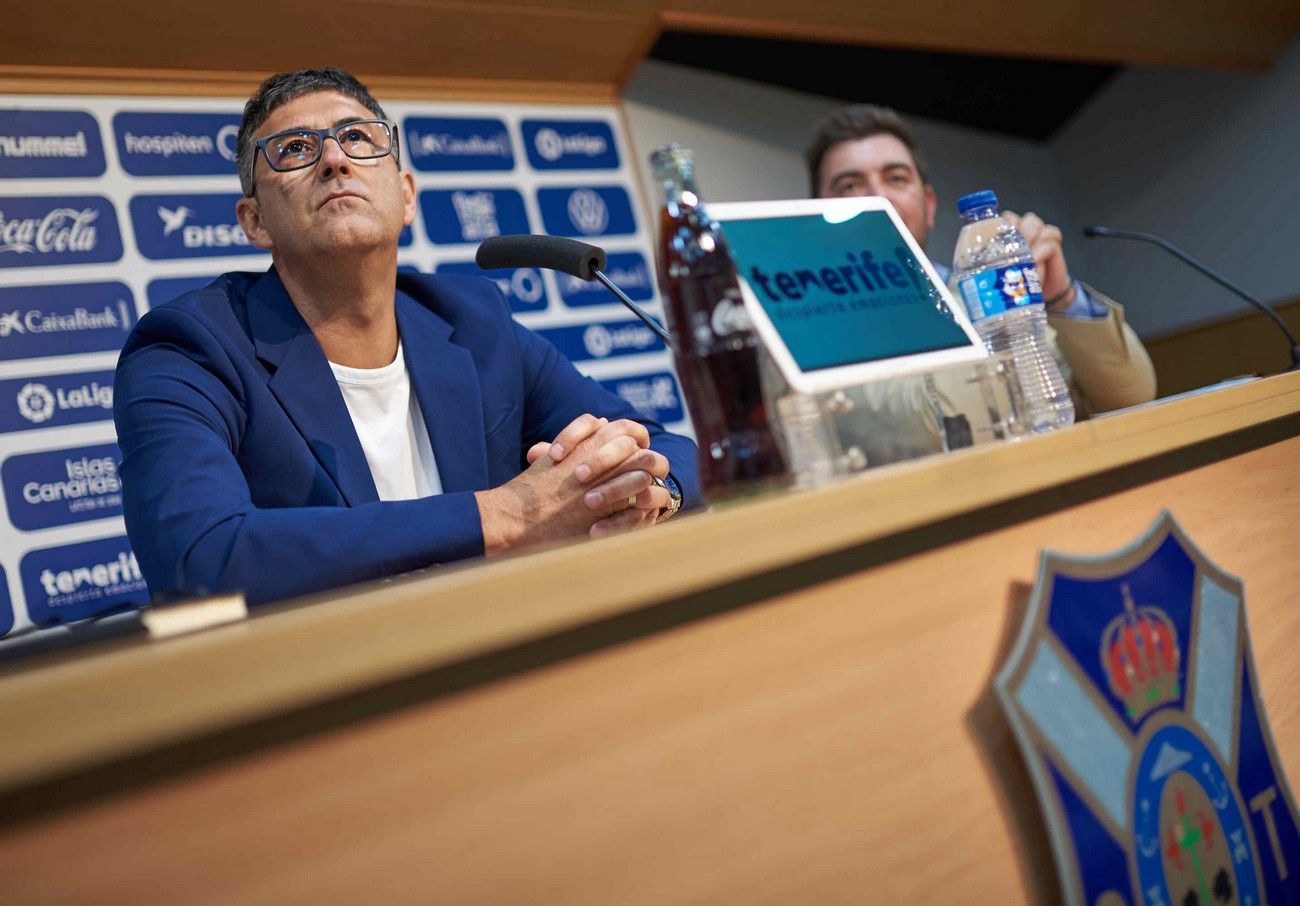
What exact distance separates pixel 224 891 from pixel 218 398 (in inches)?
38.4

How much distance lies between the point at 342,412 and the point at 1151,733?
1.02 m

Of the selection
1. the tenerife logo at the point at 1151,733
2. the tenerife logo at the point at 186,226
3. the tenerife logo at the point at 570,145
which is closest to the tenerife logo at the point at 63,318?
the tenerife logo at the point at 186,226

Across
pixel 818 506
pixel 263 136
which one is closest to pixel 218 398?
pixel 263 136

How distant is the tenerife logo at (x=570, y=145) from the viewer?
3.07 m

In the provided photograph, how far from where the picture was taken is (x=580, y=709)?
1.77 ft

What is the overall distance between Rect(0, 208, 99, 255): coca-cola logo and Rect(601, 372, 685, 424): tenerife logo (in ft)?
4.15

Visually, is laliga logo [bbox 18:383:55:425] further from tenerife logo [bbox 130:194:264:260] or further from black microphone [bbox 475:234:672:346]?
black microphone [bbox 475:234:672:346]

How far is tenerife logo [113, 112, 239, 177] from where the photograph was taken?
247 cm

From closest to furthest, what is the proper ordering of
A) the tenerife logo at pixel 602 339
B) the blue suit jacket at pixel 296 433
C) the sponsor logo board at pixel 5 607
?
the blue suit jacket at pixel 296 433
the sponsor logo board at pixel 5 607
the tenerife logo at pixel 602 339

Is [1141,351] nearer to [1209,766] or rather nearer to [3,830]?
[1209,766]

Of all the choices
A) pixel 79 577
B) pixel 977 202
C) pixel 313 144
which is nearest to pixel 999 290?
pixel 977 202

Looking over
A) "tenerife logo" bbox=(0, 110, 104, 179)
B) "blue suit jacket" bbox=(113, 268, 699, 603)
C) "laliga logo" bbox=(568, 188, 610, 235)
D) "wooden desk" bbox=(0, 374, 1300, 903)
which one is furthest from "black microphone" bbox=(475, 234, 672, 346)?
"laliga logo" bbox=(568, 188, 610, 235)

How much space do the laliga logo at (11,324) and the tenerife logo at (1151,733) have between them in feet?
7.17

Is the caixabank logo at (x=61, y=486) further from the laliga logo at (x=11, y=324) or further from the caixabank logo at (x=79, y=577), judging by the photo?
the laliga logo at (x=11, y=324)
